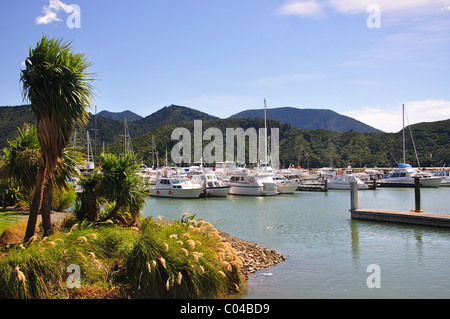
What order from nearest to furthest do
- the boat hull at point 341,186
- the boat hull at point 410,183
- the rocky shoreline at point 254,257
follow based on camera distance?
the rocky shoreline at point 254,257 → the boat hull at point 341,186 → the boat hull at point 410,183

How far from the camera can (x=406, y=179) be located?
212ft

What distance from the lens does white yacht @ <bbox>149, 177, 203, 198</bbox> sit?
48.4 m

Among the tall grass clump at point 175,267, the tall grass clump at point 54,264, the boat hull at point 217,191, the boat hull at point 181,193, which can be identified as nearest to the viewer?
the tall grass clump at point 54,264

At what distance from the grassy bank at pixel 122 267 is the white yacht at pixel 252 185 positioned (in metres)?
40.6

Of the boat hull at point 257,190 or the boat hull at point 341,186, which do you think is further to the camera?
the boat hull at point 341,186

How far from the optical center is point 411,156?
110 meters

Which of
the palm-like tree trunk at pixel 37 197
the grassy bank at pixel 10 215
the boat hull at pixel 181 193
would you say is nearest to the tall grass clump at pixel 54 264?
the palm-like tree trunk at pixel 37 197

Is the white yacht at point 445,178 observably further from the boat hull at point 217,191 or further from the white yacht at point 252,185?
the boat hull at point 217,191

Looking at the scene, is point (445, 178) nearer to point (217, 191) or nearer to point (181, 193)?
point (217, 191)

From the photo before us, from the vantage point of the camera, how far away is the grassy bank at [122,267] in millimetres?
8305

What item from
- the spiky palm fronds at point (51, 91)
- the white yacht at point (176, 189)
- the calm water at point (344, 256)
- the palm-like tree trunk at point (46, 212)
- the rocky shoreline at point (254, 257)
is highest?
the spiky palm fronds at point (51, 91)

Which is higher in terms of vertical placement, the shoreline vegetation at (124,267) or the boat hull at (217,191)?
the shoreline vegetation at (124,267)
